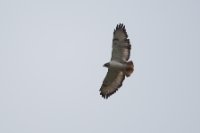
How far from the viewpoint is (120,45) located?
3481cm

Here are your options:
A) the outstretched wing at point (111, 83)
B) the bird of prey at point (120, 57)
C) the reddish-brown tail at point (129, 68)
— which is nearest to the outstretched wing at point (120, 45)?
the bird of prey at point (120, 57)

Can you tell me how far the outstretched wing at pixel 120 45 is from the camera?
114 feet

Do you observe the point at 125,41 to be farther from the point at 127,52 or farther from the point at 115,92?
the point at 115,92

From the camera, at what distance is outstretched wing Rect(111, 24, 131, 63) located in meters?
34.8

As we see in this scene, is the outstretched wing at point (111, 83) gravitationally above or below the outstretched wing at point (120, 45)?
below

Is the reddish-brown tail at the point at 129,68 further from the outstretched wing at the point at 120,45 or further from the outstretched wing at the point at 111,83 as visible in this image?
the outstretched wing at the point at 111,83

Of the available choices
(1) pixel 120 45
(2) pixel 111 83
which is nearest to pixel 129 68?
(1) pixel 120 45

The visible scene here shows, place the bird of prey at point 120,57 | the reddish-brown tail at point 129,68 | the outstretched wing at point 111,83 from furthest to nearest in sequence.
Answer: the outstretched wing at point 111,83 → the bird of prey at point 120,57 → the reddish-brown tail at point 129,68

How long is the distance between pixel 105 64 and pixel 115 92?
1872 mm

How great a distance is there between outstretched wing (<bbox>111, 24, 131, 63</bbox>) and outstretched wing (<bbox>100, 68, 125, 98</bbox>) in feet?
2.88

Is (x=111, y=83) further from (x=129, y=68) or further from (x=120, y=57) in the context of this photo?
(x=129, y=68)

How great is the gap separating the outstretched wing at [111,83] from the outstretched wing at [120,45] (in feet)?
2.88

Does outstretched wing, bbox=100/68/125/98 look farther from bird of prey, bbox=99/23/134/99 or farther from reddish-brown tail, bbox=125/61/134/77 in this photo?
reddish-brown tail, bbox=125/61/134/77

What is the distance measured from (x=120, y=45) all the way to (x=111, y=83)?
8.13 ft
